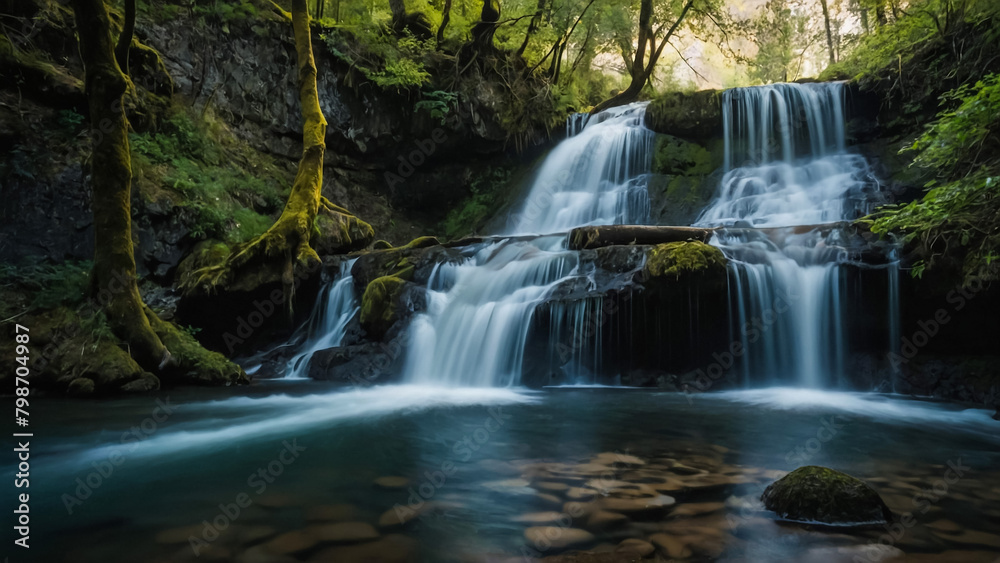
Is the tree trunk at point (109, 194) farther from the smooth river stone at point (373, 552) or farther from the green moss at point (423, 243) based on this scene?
the smooth river stone at point (373, 552)

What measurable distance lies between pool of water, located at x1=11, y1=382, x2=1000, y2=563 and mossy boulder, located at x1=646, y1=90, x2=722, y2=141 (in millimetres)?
9661

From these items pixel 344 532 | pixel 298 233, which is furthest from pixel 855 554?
pixel 298 233

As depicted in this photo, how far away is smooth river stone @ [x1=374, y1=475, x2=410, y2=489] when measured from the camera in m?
3.05

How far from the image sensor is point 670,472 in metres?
3.24

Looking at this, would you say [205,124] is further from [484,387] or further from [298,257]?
[484,387]

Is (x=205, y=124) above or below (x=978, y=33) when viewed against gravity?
below

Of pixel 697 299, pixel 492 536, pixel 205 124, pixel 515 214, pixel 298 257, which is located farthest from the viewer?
pixel 515 214

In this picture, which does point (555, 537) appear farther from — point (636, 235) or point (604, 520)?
point (636, 235)

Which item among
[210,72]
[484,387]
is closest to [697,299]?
[484,387]

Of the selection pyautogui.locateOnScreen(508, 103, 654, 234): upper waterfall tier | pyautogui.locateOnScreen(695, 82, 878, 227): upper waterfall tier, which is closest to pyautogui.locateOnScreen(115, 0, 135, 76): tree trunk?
pyautogui.locateOnScreen(508, 103, 654, 234): upper waterfall tier

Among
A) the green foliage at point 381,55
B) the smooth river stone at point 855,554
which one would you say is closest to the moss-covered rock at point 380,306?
the smooth river stone at point 855,554

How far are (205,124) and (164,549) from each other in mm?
12001

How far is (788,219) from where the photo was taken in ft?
36.1

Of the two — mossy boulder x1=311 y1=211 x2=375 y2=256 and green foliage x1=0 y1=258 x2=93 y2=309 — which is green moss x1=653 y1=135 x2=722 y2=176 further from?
green foliage x1=0 y1=258 x2=93 y2=309
